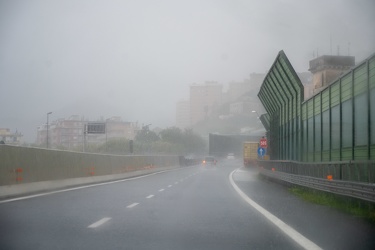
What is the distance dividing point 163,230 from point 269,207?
6.21 meters

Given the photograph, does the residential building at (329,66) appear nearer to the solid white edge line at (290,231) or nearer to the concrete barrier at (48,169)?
the concrete barrier at (48,169)

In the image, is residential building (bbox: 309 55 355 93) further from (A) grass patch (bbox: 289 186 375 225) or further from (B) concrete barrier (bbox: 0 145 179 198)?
(A) grass patch (bbox: 289 186 375 225)

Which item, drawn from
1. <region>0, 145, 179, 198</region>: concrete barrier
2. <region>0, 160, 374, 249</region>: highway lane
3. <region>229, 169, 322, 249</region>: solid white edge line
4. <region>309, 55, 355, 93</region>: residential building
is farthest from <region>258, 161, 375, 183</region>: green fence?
<region>309, 55, 355, 93</region>: residential building

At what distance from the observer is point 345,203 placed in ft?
54.1

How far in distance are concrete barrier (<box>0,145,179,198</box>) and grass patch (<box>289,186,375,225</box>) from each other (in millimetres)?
10266

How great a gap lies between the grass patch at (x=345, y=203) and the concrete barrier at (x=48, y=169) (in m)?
10.3

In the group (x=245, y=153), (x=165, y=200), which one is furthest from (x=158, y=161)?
(x=165, y=200)

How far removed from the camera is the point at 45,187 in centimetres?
2172

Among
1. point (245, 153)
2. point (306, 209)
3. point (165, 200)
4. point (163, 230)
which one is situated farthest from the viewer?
point (245, 153)

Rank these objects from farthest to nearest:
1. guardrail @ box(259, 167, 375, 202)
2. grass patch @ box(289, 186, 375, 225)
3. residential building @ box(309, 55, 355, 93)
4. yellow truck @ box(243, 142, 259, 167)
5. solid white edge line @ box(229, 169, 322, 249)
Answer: residential building @ box(309, 55, 355, 93) < yellow truck @ box(243, 142, 259, 167) < grass patch @ box(289, 186, 375, 225) < guardrail @ box(259, 167, 375, 202) < solid white edge line @ box(229, 169, 322, 249)

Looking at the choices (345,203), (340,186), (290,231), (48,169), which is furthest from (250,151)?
(290,231)

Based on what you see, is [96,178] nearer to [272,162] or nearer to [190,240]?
[272,162]

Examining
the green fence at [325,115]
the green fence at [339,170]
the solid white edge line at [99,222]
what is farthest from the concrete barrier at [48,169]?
the green fence at [325,115]

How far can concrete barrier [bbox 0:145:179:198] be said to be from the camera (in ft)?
60.0
